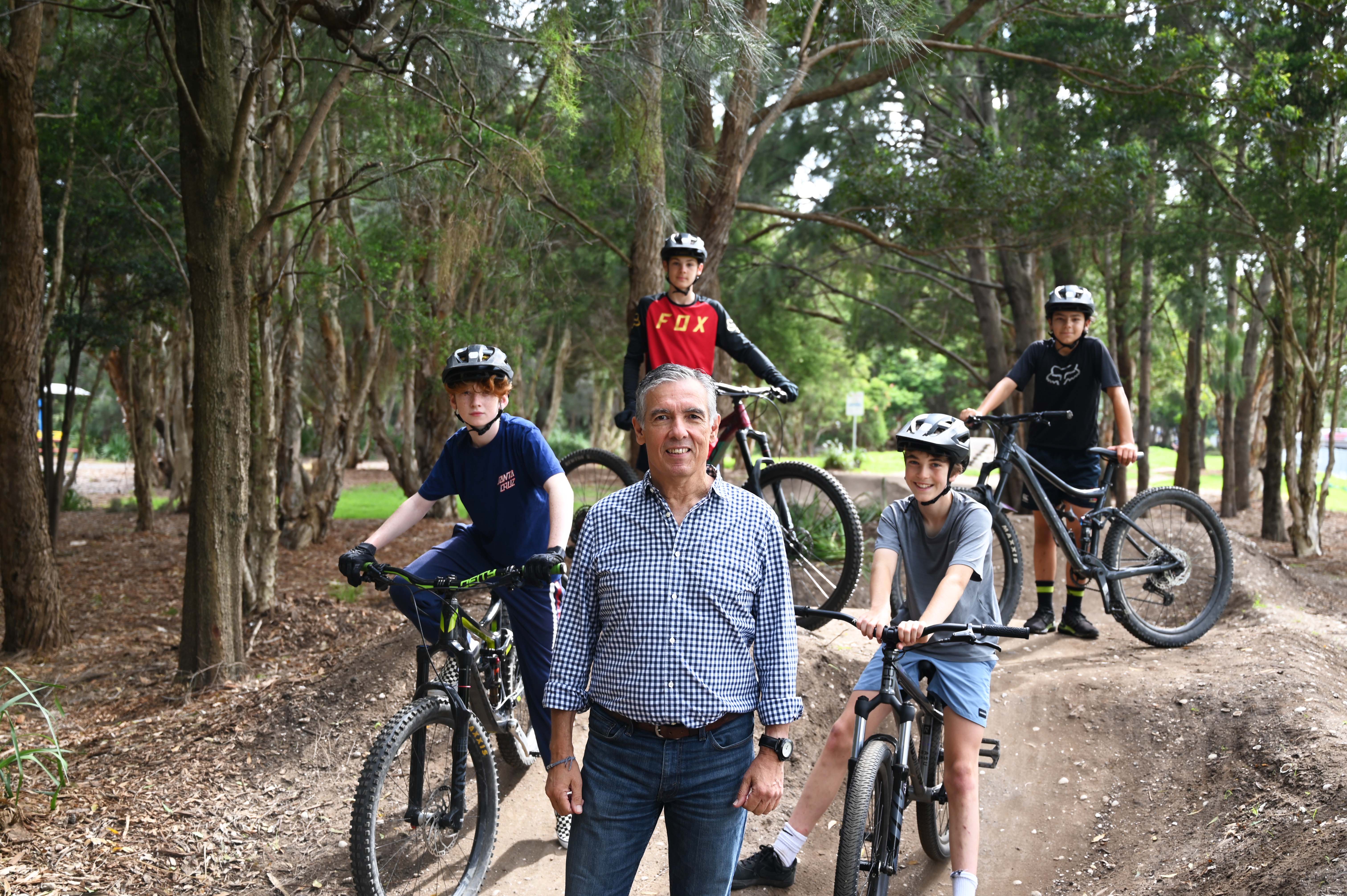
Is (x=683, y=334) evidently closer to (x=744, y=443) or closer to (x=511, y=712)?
(x=744, y=443)

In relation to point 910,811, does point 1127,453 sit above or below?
above

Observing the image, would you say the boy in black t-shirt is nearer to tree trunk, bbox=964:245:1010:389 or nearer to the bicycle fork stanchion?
the bicycle fork stanchion

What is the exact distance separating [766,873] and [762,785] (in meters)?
1.75

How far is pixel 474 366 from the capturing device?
3.75 metres

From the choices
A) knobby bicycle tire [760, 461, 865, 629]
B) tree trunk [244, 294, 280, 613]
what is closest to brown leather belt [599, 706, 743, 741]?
knobby bicycle tire [760, 461, 865, 629]

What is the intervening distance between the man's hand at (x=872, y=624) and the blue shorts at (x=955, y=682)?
0.82 feet

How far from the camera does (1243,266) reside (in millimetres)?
14578

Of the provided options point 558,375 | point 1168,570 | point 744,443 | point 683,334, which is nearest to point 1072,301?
point 1168,570

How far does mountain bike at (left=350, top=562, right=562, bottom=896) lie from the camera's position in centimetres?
330

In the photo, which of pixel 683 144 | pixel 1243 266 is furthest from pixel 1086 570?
pixel 1243 266

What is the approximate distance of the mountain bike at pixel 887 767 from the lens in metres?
3.00

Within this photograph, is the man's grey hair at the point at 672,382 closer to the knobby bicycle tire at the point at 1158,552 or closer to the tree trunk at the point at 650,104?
the tree trunk at the point at 650,104

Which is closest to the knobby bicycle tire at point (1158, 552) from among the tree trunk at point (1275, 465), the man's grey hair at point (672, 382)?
the man's grey hair at point (672, 382)

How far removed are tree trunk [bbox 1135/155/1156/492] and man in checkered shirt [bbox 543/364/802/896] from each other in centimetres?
1010
